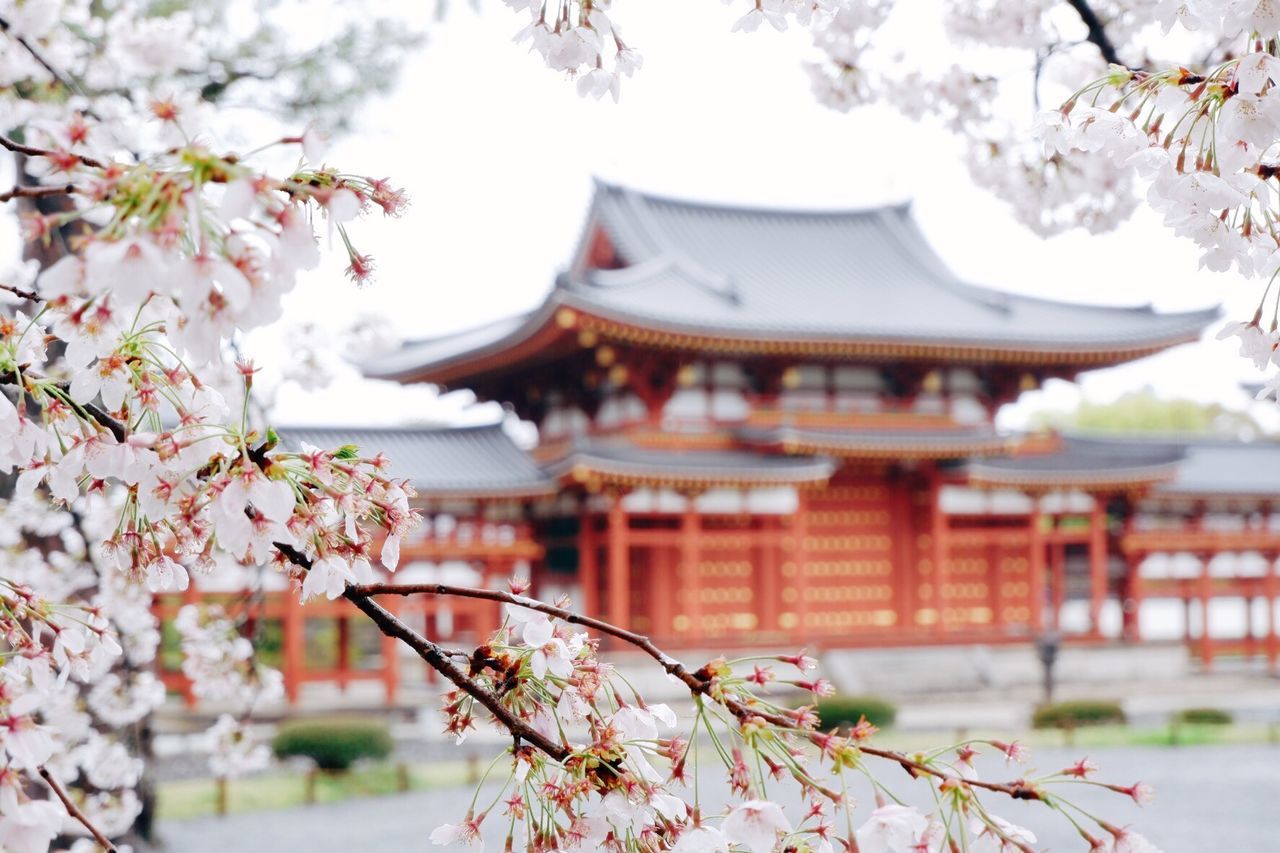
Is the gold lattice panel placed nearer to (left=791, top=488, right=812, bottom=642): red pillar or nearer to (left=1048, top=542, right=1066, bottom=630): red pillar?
(left=791, top=488, right=812, bottom=642): red pillar

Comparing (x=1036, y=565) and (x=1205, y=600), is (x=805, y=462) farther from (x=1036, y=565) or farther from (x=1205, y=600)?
(x=1205, y=600)

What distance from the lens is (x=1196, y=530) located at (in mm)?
21797

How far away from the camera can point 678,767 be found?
169cm

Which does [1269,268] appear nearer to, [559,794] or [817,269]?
[559,794]

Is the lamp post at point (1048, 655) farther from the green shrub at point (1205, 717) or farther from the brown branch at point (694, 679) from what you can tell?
the brown branch at point (694, 679)

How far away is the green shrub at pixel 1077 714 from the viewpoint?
632 inches

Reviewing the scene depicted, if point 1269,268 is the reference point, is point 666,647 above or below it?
below

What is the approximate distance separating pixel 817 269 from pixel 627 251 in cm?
332

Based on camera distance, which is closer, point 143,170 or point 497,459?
point 143,170

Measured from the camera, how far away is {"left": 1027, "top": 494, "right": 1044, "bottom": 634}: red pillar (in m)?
19.8

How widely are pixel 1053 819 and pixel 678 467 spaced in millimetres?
6875

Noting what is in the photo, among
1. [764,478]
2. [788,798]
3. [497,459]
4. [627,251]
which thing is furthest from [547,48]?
[627,251]

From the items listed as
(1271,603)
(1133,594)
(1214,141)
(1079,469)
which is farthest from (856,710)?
(1214,141)

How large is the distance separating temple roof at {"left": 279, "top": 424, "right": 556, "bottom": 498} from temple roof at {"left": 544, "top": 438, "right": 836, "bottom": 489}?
78 cm
